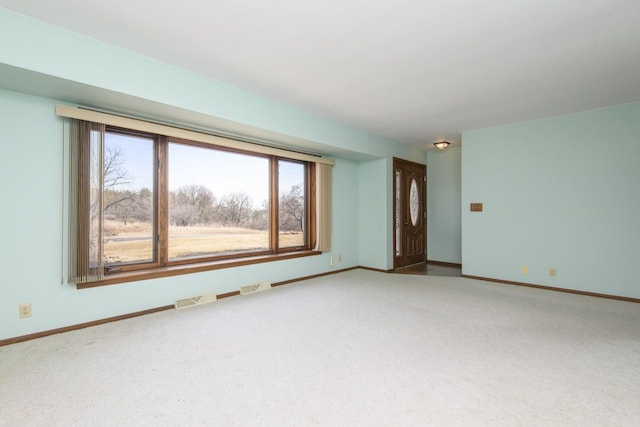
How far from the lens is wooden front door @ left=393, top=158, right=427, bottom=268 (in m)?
6.07

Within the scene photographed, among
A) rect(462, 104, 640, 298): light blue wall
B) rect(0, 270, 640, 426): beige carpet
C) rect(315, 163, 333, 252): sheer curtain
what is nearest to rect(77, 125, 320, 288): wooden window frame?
rect(0, 270, 640, 426): beige carpet

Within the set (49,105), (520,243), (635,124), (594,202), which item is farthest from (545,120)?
(49,105)

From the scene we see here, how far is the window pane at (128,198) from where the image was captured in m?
3.22

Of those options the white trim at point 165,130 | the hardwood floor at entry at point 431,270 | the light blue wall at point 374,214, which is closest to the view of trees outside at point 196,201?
the white trim at point 165,130

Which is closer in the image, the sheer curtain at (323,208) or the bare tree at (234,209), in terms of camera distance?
the bare tree at (234,209)

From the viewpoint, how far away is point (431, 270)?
596 centimetres

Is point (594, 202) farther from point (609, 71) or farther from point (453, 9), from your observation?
point (453, 9)

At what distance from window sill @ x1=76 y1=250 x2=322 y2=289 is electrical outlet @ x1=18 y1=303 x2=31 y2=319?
368mm

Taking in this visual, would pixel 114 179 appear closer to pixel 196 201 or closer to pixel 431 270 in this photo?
pixel 196 201

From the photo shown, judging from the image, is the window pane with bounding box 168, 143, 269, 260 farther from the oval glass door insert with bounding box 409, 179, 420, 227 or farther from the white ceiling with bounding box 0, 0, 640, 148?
the oval glass door insert with bounding box 409, 179, 420, 227

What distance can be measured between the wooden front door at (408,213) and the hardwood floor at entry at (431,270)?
0.15 meters

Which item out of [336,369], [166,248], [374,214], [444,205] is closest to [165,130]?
[166,248]

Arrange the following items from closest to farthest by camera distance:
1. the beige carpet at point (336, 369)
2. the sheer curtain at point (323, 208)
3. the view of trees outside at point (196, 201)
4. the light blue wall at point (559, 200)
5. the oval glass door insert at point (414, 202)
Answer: the beige carpet at point (336, 369) < the view of trees outside at point (196, 201) < the light blue wall at point (559, 200) < the sheer curtain at point (323, 208) < the oval glass door insert at point (414, 202)

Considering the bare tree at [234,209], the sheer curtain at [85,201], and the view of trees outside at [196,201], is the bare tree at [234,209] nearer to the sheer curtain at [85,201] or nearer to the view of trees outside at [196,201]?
the view of trees outside at [196,201]
